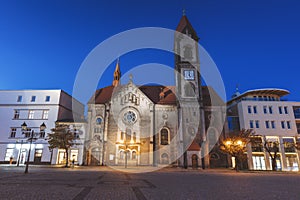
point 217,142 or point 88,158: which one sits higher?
point 217,142

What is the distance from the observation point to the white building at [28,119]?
125 feet

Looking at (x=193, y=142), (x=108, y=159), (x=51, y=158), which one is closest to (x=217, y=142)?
(x=193, y=142)

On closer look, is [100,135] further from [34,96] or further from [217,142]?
[217,142]

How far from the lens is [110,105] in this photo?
3875cm

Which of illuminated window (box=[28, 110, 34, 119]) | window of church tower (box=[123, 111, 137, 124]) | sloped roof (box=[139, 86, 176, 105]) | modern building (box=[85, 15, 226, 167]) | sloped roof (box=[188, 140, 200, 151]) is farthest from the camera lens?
sloped roof (box=[139, 86, 176, 105])

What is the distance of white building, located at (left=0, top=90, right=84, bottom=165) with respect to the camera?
3812cm

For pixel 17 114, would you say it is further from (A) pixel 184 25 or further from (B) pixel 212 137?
(A) pixel 184 25

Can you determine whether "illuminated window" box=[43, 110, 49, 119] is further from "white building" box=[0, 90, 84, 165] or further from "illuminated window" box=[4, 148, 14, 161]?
"illuminated window" box=[4, 148, 14, 161]

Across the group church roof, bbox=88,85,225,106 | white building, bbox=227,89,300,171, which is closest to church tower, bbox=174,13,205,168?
church roof, bbox=88,85,225,106

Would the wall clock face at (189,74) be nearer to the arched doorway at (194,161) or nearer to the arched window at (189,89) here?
the arched window at (189,89)

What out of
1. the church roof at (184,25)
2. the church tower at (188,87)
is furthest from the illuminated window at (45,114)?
the church roof at (184,25)

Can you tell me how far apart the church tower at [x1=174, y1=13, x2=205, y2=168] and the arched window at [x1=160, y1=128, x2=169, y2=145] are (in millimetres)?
3122

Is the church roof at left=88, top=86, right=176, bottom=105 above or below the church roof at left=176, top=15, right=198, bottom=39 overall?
below

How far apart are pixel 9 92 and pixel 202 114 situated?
4126 cm
